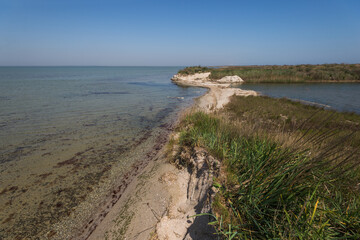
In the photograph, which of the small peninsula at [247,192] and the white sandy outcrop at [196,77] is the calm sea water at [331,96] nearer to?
the small peninsula at [247,192]

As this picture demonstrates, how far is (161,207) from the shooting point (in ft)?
14.1

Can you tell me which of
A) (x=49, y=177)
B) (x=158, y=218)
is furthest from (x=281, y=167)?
(x=49, y=177)

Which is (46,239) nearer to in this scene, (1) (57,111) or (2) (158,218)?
(2) (158,218)

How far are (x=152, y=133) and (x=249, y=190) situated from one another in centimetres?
808

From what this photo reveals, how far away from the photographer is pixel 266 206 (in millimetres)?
2703

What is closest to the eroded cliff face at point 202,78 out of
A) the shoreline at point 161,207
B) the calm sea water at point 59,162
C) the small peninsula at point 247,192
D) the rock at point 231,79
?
the rock at point 231,79

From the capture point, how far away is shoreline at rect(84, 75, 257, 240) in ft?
11.1

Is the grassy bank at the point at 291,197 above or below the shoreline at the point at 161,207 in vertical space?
above

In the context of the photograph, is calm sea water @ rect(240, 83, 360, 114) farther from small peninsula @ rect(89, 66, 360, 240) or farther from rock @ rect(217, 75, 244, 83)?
rock @ rect(217, 75, 244, 83)

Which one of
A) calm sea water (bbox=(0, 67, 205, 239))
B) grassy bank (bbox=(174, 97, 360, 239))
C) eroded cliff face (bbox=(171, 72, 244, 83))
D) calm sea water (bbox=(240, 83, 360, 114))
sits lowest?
calm sea water (bbox=(0, 67, 205, 239))

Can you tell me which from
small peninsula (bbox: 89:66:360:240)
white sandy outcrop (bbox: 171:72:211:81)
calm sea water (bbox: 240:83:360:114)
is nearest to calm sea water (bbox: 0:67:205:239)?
small peninsula (bbox: 89:66:360:240)

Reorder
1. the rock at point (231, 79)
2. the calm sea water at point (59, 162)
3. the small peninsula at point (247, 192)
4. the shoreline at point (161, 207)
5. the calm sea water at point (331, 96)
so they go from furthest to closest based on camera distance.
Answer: the rock at point (231, 79)
the calm sea water at point (331, 96)
the calm sea water at point (59, 162)
the shoreline at point (161, 207)
the small peninsula at point (247, 192)

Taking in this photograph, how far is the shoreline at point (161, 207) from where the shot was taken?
3398mm

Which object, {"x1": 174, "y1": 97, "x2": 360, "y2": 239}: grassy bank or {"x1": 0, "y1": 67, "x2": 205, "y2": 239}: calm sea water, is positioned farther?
{"x1": 0, "y1": 67, "x2": 205, "y2": 239}: calm sea water
